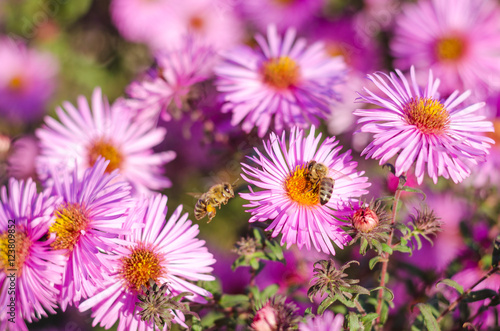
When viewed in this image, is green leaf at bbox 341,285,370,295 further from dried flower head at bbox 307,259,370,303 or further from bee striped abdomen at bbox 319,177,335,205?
bee striped abdomen at bbox 319,177,335,205

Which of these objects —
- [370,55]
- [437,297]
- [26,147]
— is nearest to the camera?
[437,297]

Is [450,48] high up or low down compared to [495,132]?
up

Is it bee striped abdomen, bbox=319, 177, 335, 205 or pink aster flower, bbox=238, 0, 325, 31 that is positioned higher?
pink aster flower, bbox=238, 0, 325, 31

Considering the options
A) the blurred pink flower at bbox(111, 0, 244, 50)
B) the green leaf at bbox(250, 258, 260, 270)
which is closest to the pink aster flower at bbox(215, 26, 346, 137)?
the green leaf at bbox(250, 258, 260, 270)

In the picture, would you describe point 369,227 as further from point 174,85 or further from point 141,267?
point 174,85

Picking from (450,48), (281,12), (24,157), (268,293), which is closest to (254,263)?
(268,293)

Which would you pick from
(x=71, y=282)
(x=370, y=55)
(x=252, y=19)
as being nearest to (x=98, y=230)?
(x=71, y=282)

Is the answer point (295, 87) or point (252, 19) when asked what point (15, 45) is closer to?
point (252, 19)
